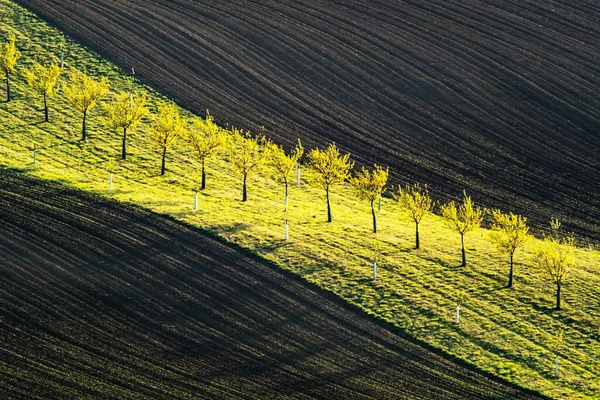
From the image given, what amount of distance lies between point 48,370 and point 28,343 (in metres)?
2.90

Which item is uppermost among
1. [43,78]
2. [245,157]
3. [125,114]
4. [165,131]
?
[43,78]

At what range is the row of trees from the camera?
67125 mm

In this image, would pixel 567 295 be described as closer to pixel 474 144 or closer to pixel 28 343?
pixel 474 144

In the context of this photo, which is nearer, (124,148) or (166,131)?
(166,131)

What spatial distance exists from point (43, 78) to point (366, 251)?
34.2m

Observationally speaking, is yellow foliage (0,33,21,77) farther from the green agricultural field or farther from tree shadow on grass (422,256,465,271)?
tree shadow on grass (422,256,465,271)

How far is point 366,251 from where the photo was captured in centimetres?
6769

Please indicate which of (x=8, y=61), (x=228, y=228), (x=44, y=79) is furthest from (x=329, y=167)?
(x=8, y=61)

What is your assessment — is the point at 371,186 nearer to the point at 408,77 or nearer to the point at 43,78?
the point at 408,77

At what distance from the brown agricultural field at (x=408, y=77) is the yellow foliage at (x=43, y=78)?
794 centimetres

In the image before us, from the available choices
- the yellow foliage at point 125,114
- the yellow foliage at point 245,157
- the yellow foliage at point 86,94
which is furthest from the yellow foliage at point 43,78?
the yellow foliage at point 245,157

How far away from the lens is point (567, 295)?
6481 cm

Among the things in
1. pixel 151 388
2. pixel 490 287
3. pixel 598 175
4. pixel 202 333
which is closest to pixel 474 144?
pixel 598 175

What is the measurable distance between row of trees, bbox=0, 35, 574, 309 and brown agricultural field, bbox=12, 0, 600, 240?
353 cm
